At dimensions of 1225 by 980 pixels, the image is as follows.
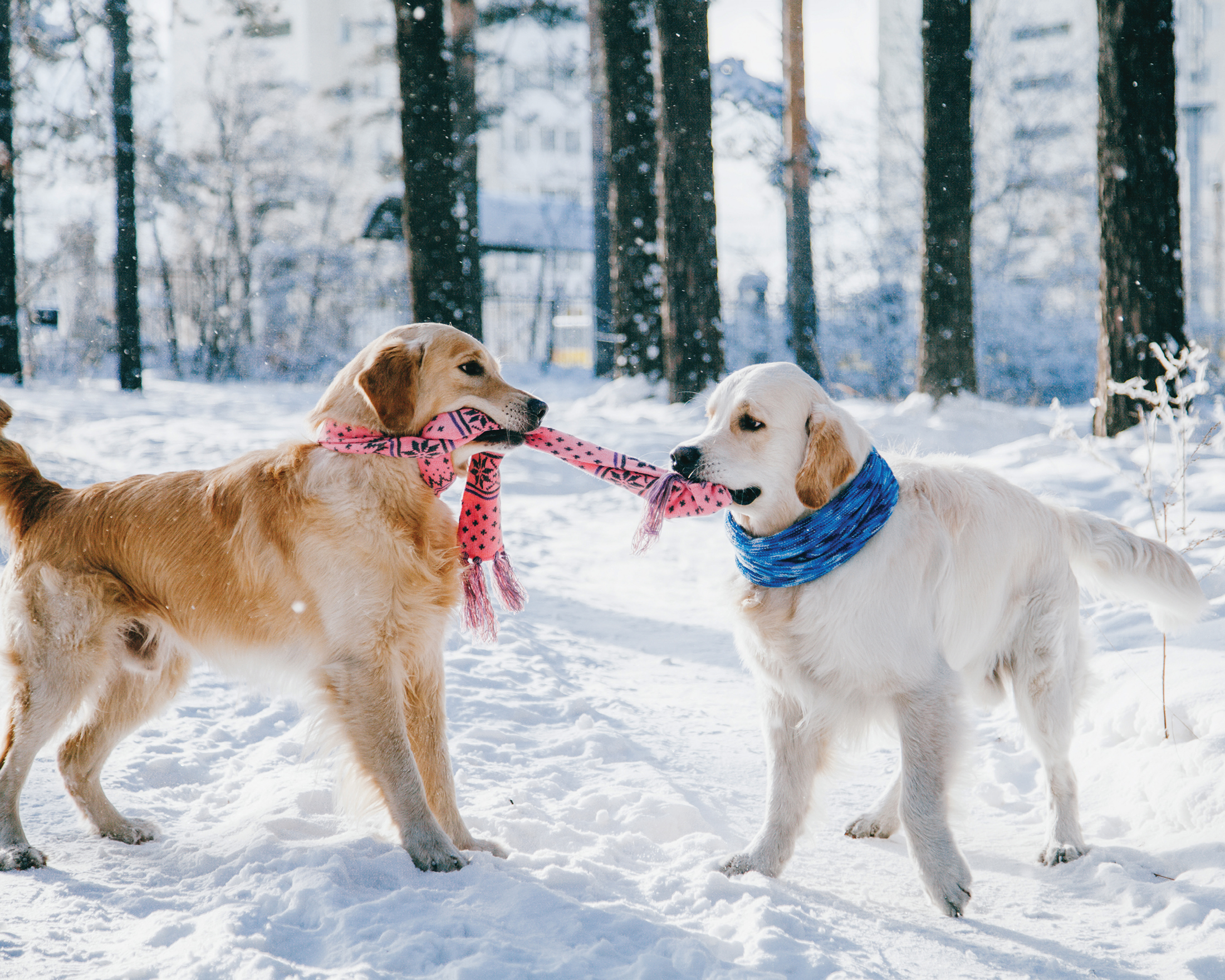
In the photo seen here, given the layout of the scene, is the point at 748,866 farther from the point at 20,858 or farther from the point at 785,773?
the point at 20,858

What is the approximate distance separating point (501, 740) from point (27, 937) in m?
1.78

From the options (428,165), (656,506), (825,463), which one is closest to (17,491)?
(656,506)

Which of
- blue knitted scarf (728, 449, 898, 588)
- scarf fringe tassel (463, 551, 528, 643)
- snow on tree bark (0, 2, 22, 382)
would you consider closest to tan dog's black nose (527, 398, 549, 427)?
scarf fringe tassel (463, 551, 528, 643)

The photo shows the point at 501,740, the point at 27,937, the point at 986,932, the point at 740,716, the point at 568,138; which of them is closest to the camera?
the point at 27,937

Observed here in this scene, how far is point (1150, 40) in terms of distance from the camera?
272 inches

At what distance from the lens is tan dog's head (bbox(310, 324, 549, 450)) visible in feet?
9.45

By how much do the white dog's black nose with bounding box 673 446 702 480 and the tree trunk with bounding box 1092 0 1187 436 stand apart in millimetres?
5394

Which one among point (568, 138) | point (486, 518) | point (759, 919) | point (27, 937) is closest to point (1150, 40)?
point (486, 518)

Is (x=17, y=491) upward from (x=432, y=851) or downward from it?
upward

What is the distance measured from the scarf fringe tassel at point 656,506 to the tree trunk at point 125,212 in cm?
1444

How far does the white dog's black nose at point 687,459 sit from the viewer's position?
2.73 m

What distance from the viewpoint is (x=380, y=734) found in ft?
9.17

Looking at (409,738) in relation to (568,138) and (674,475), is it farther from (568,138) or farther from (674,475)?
(568,138)

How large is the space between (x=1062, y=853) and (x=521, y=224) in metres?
22.2
